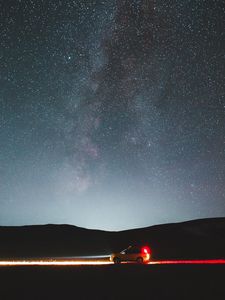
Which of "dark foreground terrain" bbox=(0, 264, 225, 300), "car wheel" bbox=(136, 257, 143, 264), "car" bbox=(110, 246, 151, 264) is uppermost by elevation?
"car" bbox=(110, 246, 151, 264)

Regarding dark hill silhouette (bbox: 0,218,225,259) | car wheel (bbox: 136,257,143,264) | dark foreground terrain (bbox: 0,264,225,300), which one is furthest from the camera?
dark hill silhouette (bbox: 0,218,225,259)

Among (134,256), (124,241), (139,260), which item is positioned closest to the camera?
(139,260)

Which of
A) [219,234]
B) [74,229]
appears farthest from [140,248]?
[74,229]

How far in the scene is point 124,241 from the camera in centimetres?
7812

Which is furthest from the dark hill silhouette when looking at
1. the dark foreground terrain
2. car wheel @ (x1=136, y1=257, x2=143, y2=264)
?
the dark foreground terrain

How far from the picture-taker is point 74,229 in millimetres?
130375

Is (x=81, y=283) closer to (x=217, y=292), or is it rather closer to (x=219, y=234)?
(x=217, y=292)

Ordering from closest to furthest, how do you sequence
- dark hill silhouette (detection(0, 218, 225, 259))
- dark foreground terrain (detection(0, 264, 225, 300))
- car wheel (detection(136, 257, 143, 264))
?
dark foreground terrain (detection(0, 264, 225, 300)) < car wheel (detection(136, 257, 143, 264)) < dark hill silhouette (detection(0, 218, 225, 259))

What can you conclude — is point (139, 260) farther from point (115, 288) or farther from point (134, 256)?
point (115, 288)

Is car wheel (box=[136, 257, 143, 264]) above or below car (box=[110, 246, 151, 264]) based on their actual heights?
below

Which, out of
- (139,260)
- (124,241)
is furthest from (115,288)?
(124,241)

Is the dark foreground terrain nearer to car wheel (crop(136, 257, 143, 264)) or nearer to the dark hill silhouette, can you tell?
car wheel (crop(136, 257, 143, 264))

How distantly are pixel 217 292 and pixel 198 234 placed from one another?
75239mm

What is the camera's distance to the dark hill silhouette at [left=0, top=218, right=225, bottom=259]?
49.5 meters
